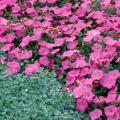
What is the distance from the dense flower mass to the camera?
11.9 ft

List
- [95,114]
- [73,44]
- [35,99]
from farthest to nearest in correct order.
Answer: [73,44] → [35,99] → [95,114]

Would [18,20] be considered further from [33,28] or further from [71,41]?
[71,41]

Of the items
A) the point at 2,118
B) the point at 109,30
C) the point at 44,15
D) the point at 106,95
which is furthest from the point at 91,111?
the point at 44,15

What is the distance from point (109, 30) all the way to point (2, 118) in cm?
148

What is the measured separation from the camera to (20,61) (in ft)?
13.6

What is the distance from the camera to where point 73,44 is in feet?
13.8

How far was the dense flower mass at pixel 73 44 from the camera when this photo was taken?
11.9ft

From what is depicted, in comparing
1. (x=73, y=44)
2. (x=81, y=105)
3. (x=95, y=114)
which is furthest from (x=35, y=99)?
(x=73, y=44)

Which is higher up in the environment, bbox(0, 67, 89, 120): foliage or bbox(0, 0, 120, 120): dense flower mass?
bbox(0, 0, 120, 120): dense flower mass

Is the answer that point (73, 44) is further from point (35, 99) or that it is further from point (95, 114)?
point (95, 114)

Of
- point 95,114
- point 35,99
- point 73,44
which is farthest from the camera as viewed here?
point 73,44

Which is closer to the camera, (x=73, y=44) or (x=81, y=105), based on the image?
(x=81, y=105)

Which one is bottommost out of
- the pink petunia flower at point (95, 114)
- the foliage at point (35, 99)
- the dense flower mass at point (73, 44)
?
the pink petunia flower at point (95, 114)

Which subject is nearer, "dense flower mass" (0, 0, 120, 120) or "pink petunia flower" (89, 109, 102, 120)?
"pink petunia flower" (89, 109, 102, 120)
